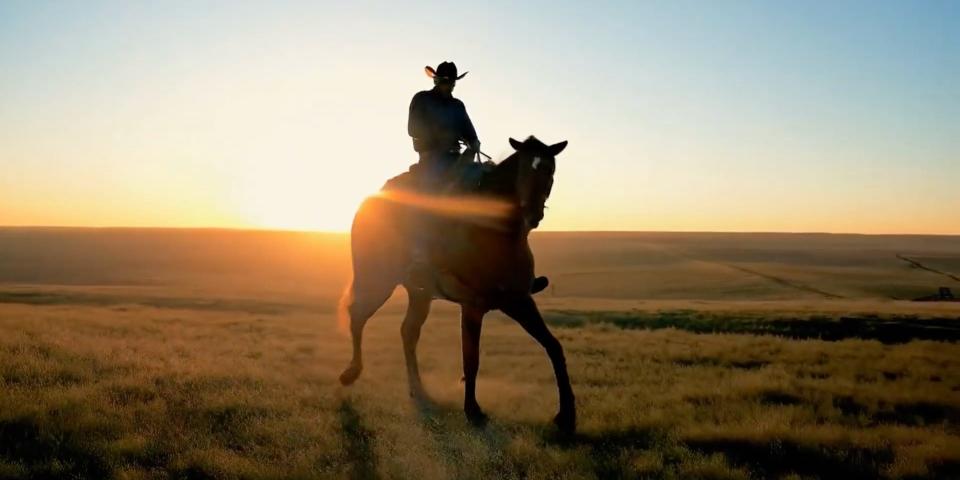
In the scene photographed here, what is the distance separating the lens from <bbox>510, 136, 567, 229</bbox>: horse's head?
7.71 metres

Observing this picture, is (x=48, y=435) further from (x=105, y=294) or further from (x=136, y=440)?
(x=105, y=294)

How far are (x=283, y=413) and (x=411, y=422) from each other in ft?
5.11

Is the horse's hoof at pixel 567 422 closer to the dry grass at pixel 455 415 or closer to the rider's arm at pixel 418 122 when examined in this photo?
the dry grass at pixel 455 415

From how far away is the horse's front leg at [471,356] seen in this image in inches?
356

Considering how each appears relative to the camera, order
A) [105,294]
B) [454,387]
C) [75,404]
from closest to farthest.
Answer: [75,404]
[454,387]
[105,294]

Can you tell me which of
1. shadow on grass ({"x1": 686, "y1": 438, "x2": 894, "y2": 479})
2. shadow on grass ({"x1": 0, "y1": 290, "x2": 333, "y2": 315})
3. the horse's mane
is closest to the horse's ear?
the horse's mane

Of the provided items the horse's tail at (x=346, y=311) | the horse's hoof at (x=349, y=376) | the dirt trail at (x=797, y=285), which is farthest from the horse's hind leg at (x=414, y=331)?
the dirt trail at (x=797, y=285)

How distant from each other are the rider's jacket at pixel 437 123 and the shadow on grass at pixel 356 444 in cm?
360

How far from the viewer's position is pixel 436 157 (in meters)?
9.96

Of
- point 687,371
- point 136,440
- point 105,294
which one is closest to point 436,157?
point 136,440

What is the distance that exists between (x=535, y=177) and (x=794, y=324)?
61.1 feet

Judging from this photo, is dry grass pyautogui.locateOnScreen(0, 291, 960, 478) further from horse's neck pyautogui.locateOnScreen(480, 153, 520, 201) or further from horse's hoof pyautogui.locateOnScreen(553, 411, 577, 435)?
horse's neck pyautogui.locateOnScreen(480, 153, 520, 201)

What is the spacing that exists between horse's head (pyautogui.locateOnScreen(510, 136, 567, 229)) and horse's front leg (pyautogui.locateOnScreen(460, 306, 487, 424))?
1674 millimetres

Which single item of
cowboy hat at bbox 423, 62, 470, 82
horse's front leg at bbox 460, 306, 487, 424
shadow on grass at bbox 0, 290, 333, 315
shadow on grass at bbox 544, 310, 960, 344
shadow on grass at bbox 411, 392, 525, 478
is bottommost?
shadow on grass at bbox 0, 290, 333, 315
